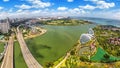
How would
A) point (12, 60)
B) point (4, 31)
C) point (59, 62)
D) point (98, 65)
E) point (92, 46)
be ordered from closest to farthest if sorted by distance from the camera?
point (98, 65), point (59, 62), point (12, 60), point (92, 46), point (4, 31)

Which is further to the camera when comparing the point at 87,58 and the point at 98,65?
the point at 87,58

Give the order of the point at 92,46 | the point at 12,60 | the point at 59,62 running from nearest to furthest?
the point at 59,62, the point at 12,60, the point at 92,46

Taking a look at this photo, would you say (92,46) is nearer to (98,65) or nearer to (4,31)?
(98,65)

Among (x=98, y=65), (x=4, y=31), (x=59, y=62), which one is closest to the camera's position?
(x=98, y=65)

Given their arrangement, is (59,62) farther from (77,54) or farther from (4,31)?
(4,31)

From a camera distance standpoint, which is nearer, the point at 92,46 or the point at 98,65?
the point at 98,65

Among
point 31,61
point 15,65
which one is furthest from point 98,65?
point 15,65

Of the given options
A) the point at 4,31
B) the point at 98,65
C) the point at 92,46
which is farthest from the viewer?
the point at 4,31

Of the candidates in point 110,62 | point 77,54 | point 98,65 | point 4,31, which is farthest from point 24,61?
point 4,31
